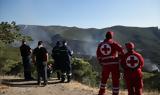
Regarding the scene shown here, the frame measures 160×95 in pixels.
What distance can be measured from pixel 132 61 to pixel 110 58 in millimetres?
1143

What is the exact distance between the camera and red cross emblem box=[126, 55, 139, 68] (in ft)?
45.4

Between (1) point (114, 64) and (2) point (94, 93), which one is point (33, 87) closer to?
(2) point (94, 93)

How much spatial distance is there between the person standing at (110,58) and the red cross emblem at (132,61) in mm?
687

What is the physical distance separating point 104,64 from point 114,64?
38 cm

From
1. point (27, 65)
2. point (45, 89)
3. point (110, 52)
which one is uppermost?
point (110, 52)

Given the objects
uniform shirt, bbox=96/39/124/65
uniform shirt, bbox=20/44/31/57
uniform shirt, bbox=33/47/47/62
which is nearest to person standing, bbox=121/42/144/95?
uniform shirt, bbox=96/39/124/65

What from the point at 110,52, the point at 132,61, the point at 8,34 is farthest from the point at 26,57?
the point at 132,61

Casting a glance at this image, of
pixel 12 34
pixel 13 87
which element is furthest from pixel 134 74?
pixel 12 34

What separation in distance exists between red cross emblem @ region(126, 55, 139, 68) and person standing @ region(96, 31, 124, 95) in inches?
27.1

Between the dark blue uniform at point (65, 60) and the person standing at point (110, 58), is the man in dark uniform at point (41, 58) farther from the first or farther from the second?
the person standing at point (110, 58)

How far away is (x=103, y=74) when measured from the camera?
15008 mm

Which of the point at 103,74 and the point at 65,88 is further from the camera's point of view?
the point at 65,88

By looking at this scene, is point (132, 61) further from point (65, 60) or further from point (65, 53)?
point (65, 60)

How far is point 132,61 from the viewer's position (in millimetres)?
13852
